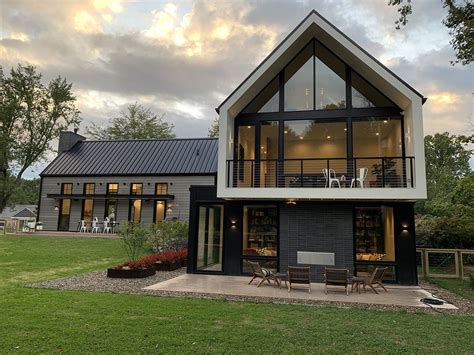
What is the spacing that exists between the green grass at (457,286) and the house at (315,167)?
1072 mm

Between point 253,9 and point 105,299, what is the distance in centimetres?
1336

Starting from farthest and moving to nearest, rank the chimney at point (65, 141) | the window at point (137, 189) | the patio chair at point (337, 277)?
the chimney at point (65, 141) < the window at point (137, 189) < the patio chair at point (337, 277)

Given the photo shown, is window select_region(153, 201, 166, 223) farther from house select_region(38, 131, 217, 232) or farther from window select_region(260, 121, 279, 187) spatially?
window select_region(260, 121, 279, 187)

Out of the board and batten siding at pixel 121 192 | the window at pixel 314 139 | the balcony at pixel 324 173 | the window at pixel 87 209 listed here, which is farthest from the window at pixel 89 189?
the window at pixel 314 139

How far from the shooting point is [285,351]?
16.1ft

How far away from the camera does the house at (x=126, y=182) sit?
914 inches

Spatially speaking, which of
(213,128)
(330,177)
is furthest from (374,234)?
(213,128)

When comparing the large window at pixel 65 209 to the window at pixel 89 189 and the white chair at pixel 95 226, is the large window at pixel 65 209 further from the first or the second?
the white chair at pixel 95 226

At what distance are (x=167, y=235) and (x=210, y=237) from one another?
11.5 ft

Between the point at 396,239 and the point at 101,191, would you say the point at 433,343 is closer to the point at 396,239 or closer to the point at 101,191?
the point at 396,239

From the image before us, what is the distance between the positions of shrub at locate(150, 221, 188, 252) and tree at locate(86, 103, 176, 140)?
2649 cm

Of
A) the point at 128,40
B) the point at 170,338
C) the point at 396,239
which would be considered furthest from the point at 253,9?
the point at 170,338

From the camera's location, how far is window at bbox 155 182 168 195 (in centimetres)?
2352

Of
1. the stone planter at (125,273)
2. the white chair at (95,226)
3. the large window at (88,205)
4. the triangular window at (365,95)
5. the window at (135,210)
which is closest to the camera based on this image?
the stone planter at (125,273)
